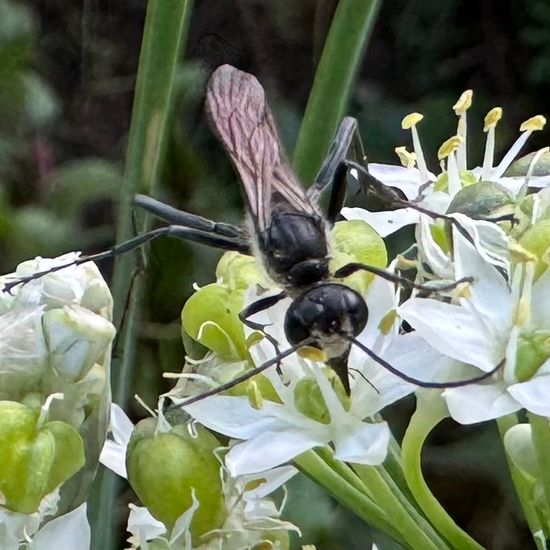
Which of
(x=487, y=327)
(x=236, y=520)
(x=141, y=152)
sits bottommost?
(x=236, y=520)

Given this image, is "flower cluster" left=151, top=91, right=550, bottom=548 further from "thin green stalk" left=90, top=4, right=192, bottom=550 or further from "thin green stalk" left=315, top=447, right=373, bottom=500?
"thin green stalk" left=90, top=4, right=192, bottom=550

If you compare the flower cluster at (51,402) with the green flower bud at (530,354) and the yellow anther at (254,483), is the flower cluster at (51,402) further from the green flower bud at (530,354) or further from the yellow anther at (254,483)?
the green flower bud at (530,354)

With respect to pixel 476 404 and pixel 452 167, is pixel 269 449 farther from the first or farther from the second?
pixel 452 167

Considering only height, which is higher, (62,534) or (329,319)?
(329,319)

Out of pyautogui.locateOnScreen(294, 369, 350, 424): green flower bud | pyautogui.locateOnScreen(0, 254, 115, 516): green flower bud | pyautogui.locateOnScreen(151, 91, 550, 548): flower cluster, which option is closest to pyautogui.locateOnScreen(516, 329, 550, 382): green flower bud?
pyautogui.locateOnScreen(151, 91, 550, 548): flower cluster

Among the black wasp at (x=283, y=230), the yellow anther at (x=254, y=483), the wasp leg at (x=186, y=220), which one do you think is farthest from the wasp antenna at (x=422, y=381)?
the wasp leg at (x=186, y=220)

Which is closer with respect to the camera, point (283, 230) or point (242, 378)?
point (242, 378)

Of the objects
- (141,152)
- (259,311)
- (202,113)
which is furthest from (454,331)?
(202,113)
